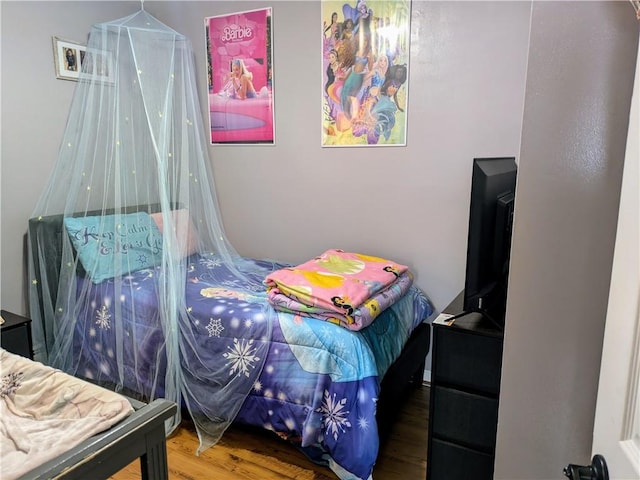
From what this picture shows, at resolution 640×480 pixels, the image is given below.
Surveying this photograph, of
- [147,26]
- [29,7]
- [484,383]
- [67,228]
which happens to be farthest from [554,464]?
[29,7]

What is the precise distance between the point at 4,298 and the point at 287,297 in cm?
179

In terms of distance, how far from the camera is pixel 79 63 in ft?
9.34

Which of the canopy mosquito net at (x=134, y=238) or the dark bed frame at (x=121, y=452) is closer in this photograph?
the dark bed frame at (x=121, y=452)

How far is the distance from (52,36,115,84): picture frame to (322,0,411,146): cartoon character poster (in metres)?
1.28

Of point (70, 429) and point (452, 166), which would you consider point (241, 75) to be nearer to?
point (452, 166)

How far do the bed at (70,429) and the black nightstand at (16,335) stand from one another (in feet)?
3.17

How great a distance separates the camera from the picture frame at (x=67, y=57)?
2.74 meters

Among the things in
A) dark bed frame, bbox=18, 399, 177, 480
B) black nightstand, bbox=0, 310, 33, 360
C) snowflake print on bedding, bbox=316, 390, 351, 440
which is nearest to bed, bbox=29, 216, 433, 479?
snowflake print on bedding, bbox=316, 390, 351, 440

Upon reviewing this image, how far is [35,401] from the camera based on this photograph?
131 centimetres

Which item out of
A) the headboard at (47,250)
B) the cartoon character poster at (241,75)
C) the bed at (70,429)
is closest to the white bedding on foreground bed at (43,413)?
the bed at (70,429)

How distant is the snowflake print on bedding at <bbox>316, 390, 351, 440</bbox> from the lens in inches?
75.8

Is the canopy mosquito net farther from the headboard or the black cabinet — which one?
the black cabinet

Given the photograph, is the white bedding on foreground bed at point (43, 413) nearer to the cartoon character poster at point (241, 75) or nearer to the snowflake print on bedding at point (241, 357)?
the snowflake print on bedding at point (241, 357)

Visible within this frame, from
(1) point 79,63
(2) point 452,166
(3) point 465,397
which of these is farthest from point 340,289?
(1) point 79,63
